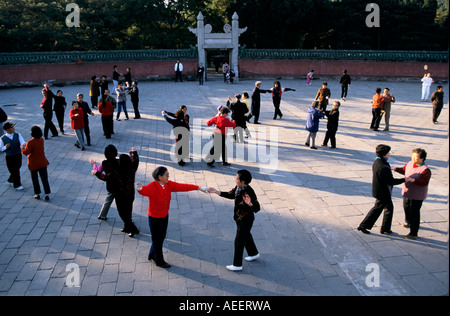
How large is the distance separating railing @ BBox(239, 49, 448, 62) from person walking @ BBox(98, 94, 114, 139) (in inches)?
669

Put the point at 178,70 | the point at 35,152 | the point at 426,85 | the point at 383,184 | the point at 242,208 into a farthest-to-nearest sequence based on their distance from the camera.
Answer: the point at 178,70
the point at 426,85
the point at 35,152
the point at 383,184
the point at 242,208

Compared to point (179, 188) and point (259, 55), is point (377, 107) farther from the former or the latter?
point (259, 55)

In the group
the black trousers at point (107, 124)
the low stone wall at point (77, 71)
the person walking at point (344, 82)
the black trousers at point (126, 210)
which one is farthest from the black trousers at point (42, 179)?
the low stone wall at point (77, 71)

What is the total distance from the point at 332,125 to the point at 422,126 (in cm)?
519

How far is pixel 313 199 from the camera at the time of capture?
304 inches

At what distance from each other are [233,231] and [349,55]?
80.2 ft

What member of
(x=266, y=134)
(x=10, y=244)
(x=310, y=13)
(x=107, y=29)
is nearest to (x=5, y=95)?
(x=107, y=29)

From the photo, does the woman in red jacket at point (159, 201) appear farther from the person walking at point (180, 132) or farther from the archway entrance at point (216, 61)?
the archway entrance at point (216, 61)

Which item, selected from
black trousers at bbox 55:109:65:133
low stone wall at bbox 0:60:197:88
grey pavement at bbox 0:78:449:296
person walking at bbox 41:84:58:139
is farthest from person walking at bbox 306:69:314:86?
person walking at bbox 41:84:58:139

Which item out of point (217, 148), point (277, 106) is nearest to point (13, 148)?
point (217, 148)

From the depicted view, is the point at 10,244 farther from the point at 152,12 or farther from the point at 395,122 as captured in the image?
the point at 152,12

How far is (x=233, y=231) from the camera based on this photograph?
646 centimetres

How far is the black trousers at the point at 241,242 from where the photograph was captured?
5.14m
